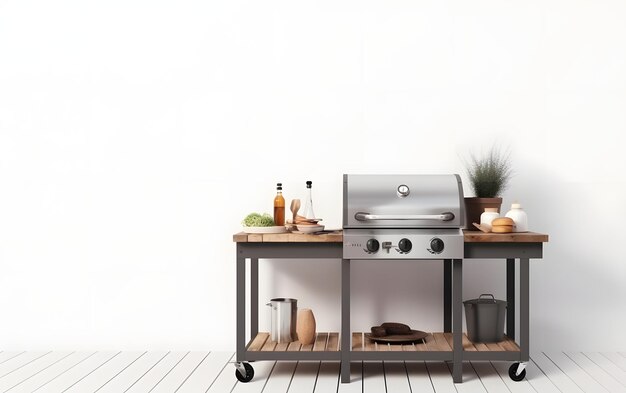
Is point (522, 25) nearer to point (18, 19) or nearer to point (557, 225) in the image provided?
point (557, 225)

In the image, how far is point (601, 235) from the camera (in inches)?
193

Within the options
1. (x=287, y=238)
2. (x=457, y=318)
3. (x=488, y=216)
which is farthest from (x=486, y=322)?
(x=287, y=238)

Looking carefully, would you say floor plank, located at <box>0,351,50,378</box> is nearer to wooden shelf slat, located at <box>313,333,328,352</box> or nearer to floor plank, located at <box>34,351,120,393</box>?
floor plank, located at <box>34,351,120,393</box>

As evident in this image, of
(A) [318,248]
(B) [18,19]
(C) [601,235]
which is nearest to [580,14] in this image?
(C) [601,235]

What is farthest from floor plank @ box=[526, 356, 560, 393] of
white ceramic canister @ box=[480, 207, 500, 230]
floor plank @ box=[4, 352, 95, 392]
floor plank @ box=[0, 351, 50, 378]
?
floor plank @ box=[0, 351, 50, 378]

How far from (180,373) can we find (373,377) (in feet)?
3.57

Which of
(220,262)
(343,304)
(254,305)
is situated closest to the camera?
(343,304)

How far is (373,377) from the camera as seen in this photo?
13.9ft

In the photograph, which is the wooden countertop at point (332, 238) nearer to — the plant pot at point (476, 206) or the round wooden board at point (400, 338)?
the plant pot at point (476, 206)

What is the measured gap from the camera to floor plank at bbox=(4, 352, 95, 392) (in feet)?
13.3

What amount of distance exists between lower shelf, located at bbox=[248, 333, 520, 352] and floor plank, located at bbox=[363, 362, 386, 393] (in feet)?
0.54

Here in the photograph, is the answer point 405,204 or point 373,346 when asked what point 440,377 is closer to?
point 373,346

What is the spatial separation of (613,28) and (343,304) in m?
2.53

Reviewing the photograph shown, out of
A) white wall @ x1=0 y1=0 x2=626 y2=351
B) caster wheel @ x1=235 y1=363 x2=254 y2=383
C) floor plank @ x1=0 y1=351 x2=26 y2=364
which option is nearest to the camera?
caster wheel @ x1=235 y1=363 x2=254 y2=383
